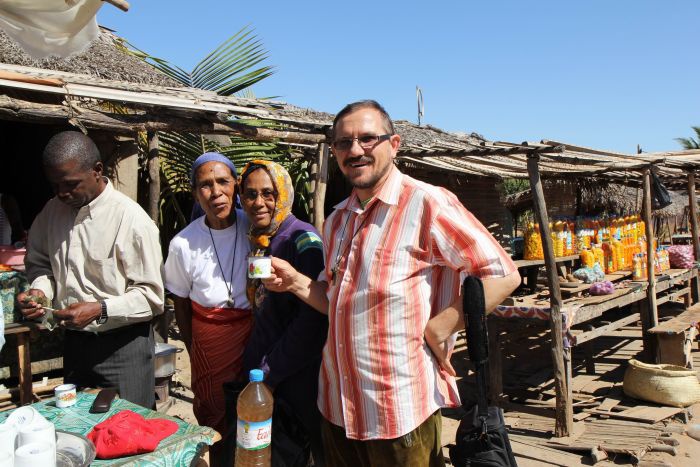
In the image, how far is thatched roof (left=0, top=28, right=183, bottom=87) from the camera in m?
5.04

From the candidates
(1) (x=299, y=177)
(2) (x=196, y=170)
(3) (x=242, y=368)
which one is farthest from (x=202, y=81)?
(3) (x=242, y=368)

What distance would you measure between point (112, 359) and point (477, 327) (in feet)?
5.55

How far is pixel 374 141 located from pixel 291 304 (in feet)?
2.71

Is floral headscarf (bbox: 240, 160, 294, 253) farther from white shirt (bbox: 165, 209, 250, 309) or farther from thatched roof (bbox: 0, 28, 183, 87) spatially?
thatched roof (bbox: 0, 28, 183, 87)

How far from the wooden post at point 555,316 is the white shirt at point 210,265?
359cm

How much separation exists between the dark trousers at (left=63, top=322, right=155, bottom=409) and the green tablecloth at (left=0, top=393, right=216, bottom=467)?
0.19 metres

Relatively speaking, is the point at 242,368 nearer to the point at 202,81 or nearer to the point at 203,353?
the point at 203,353

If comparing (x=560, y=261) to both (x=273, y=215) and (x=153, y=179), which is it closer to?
(x=153, y=179)

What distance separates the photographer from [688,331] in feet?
23.3

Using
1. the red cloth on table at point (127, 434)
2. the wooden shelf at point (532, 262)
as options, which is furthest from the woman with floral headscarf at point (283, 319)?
the wooden shelf at point (532, 262)

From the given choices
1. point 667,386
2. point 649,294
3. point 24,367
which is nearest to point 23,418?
point 24,367

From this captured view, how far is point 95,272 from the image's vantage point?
7.95ft

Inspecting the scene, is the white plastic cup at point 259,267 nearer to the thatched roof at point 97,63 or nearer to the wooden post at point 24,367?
the wooden post at point 24,367

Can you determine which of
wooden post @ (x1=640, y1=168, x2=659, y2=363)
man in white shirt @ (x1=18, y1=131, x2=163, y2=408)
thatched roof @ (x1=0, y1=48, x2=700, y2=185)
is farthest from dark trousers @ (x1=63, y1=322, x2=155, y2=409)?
wooden post @ (x1=640, y1=168, x2=659, y2=363)
